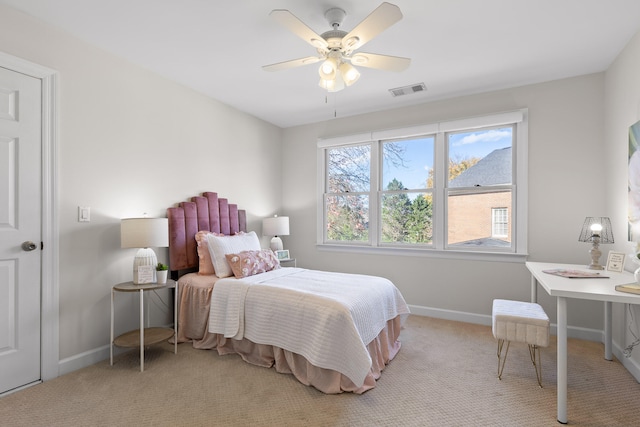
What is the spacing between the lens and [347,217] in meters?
4.58

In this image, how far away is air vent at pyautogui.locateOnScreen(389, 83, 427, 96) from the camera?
348cm

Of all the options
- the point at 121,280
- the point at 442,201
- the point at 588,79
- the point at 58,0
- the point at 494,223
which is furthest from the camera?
the point at 442,201

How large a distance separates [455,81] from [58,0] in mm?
3351

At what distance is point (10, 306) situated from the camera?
2207 mm

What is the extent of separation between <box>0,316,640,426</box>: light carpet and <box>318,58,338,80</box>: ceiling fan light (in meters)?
2.20

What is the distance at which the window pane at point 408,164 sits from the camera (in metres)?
4.03

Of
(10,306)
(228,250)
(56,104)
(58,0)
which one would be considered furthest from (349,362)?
(58,0)

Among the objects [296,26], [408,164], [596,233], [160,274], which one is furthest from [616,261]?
[160,274]

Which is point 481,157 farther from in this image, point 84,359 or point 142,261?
point 84,359

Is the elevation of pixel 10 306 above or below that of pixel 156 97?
below

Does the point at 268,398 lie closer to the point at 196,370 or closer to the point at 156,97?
the point at 196,370

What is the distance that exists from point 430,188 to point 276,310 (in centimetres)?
248

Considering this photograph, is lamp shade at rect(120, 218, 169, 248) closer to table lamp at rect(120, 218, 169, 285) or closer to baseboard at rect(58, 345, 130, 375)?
table lamp at rect(120, 218, 169, 285)

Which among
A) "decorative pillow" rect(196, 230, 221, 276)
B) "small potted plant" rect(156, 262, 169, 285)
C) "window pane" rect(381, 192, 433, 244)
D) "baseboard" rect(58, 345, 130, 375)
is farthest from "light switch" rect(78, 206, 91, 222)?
"window pane" rect(381, 192, 433, 244)
